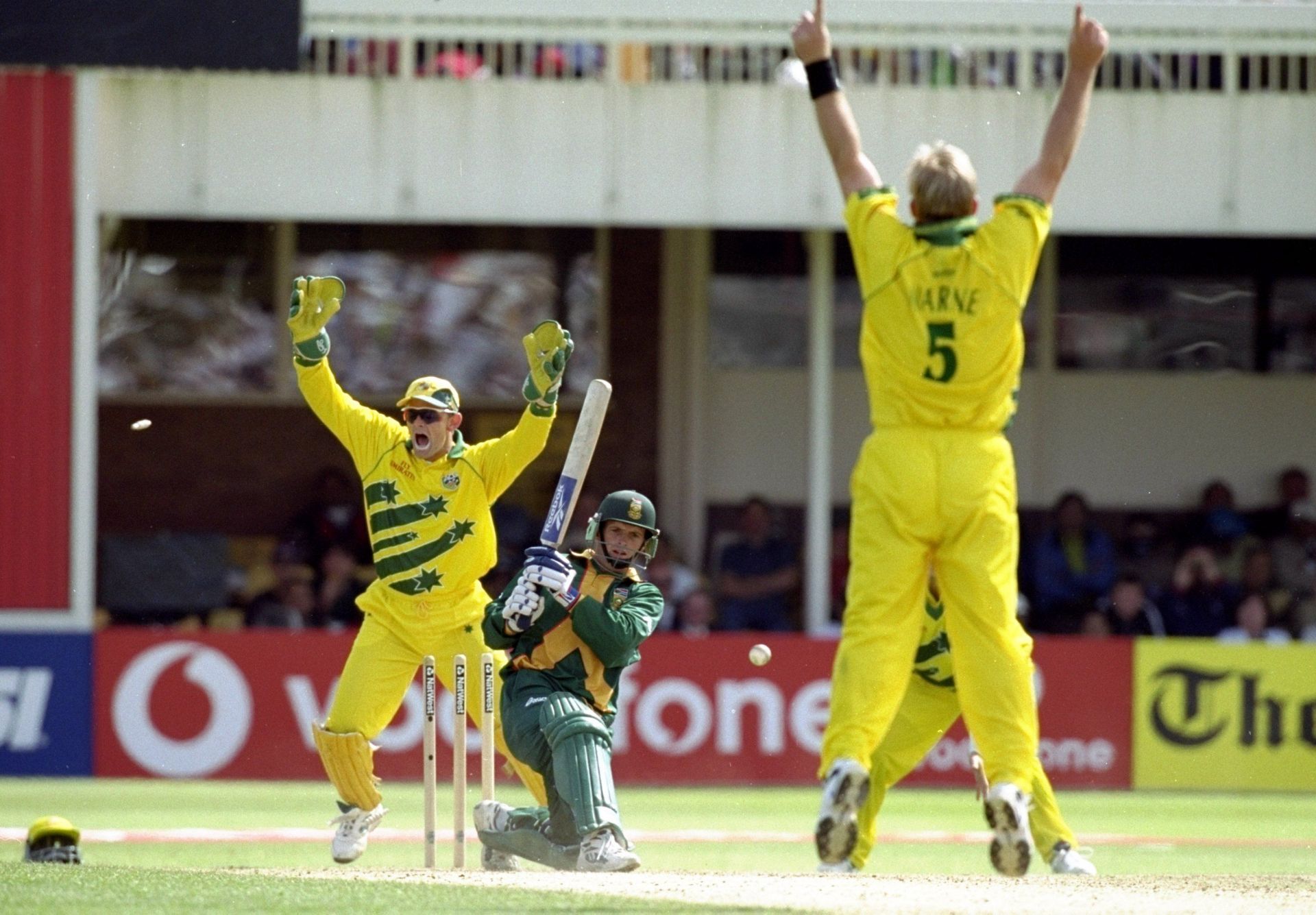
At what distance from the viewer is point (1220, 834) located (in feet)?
39.2

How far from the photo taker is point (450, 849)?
409 inches

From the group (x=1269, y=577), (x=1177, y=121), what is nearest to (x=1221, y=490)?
(x=1269, y=577)

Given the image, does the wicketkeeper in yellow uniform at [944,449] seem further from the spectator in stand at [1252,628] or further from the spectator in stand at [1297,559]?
the spectator in stand at [1297,559]

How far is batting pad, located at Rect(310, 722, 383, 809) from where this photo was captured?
28.3 ft

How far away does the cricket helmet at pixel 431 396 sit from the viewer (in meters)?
8.75

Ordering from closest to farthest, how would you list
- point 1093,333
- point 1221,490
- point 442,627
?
point 442,627 → point 1221,490 → point 1093,333

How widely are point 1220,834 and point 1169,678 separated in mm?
2811

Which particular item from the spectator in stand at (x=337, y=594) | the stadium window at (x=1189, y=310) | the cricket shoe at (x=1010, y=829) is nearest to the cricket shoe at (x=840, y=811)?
the cricket shoe at (x=1010, y=829)

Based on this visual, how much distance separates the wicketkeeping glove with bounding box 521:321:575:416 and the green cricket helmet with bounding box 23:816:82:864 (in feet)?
7.69

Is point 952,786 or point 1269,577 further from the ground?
point 1269,577

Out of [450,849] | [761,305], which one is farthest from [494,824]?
[761,305]

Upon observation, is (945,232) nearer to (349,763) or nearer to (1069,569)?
(349,763)

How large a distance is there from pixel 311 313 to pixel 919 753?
2.96 m

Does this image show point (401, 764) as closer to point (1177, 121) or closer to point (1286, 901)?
point (1177, 121)
